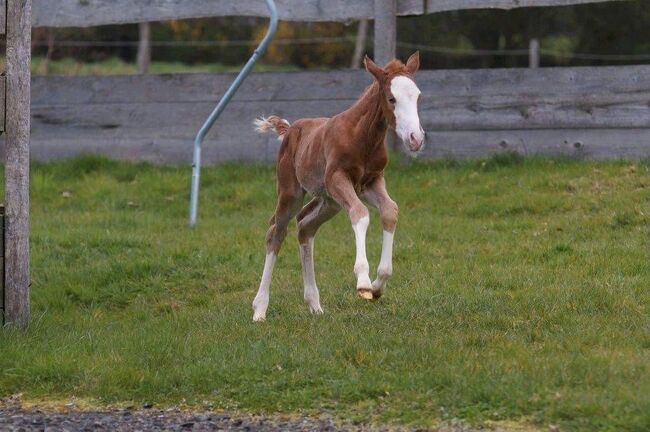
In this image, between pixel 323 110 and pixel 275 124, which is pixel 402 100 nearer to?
pixel 275 124

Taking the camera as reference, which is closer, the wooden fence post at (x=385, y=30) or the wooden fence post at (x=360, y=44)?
the wooden fence post at (x=385, y=30)

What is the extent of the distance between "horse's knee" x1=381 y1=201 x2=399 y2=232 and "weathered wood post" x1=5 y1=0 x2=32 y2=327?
8.21 feet

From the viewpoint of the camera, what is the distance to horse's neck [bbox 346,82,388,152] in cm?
821

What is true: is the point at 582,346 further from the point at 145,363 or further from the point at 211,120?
the point at 211,120

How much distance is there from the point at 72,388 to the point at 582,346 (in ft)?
9.87

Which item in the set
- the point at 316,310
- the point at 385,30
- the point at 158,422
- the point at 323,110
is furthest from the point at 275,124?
the point at 323,110

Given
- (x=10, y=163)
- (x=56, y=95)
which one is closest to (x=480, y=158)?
(x=56, y=95)

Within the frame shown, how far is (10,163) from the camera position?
8.42 m

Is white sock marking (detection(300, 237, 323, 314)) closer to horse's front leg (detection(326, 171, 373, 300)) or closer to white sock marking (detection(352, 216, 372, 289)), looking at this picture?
horse's front leg (detection(326, 171, 373, 300))

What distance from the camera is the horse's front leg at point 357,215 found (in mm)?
7524

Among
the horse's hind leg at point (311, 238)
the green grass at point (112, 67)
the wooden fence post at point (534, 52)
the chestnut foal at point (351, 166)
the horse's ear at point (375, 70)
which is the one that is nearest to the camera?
the chestnut foal at point (351, 166)

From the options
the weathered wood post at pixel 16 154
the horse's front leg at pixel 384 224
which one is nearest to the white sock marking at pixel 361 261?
the horse's front leg at pixel 384 224

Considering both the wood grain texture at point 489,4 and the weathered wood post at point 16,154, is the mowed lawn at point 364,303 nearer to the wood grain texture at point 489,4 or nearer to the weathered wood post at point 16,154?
the weathered wood post at point 16,154

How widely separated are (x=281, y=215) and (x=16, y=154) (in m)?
1.92
